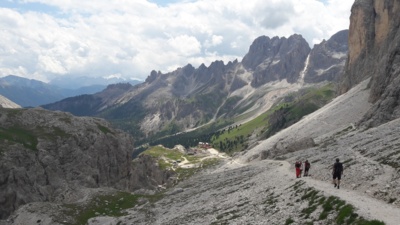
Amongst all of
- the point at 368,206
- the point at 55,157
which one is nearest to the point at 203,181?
the point at 55,157

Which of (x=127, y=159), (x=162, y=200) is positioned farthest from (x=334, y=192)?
(x=127, y=159)

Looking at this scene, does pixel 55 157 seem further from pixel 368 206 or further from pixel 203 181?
pixel 368 206

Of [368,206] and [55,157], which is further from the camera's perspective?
[55,157]

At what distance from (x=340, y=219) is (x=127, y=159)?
4090 inches

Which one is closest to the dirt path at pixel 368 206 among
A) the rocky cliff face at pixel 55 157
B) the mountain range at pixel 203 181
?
the mountain range at pixel 203 181

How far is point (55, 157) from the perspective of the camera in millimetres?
99625

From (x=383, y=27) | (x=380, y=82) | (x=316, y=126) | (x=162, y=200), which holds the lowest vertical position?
(x=162, y=200)

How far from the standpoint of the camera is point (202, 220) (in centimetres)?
5356

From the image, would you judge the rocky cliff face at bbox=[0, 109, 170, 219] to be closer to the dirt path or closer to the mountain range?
the mountain range

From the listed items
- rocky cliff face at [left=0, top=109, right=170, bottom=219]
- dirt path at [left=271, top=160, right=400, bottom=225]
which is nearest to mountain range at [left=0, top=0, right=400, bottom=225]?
dirt path at [left=271, top=160, right=400, bottom=225]

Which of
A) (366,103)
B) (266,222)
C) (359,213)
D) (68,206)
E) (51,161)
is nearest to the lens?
(359,213)

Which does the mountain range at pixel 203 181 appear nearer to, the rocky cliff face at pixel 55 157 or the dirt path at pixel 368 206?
the dirt path at pixel 368 206

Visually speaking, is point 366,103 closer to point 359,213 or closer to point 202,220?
point 202,220

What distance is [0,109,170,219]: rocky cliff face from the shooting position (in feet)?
272
